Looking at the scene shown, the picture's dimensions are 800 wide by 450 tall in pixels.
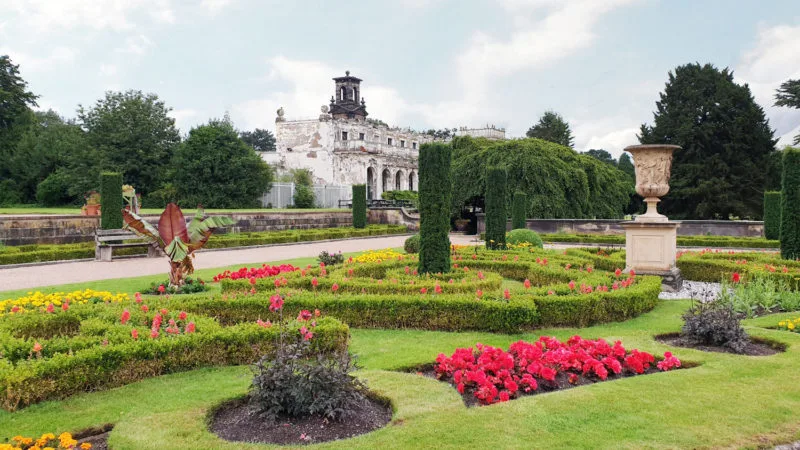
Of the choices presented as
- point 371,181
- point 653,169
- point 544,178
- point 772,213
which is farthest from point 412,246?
point 371,181

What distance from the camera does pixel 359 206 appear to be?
30484mm

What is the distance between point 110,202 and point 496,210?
1145cm

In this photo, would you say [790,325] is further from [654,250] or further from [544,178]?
[544,178]

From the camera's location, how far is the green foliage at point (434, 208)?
10.5 metres

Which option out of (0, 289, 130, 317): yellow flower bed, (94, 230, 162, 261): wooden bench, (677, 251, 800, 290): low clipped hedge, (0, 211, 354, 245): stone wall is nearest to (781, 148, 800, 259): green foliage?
(677, 251, 800, 290): low clipped hedge

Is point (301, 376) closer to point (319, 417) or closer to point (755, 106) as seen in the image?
point (319, 417)

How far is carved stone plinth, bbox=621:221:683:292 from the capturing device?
10820 millimetres

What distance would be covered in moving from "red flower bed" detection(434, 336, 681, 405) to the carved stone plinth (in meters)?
5.47

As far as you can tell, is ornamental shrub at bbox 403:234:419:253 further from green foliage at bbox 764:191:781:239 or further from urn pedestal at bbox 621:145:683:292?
green foliage at bbox 764:191:781:239

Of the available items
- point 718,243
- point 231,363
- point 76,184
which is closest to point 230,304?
point 231,363

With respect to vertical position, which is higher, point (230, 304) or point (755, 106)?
point (755, 106)

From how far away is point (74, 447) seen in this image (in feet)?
13.0

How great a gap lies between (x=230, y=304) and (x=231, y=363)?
6.69 ft

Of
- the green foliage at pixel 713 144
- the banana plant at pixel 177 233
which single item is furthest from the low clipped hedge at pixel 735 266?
the green foliage at pixel 713 144
